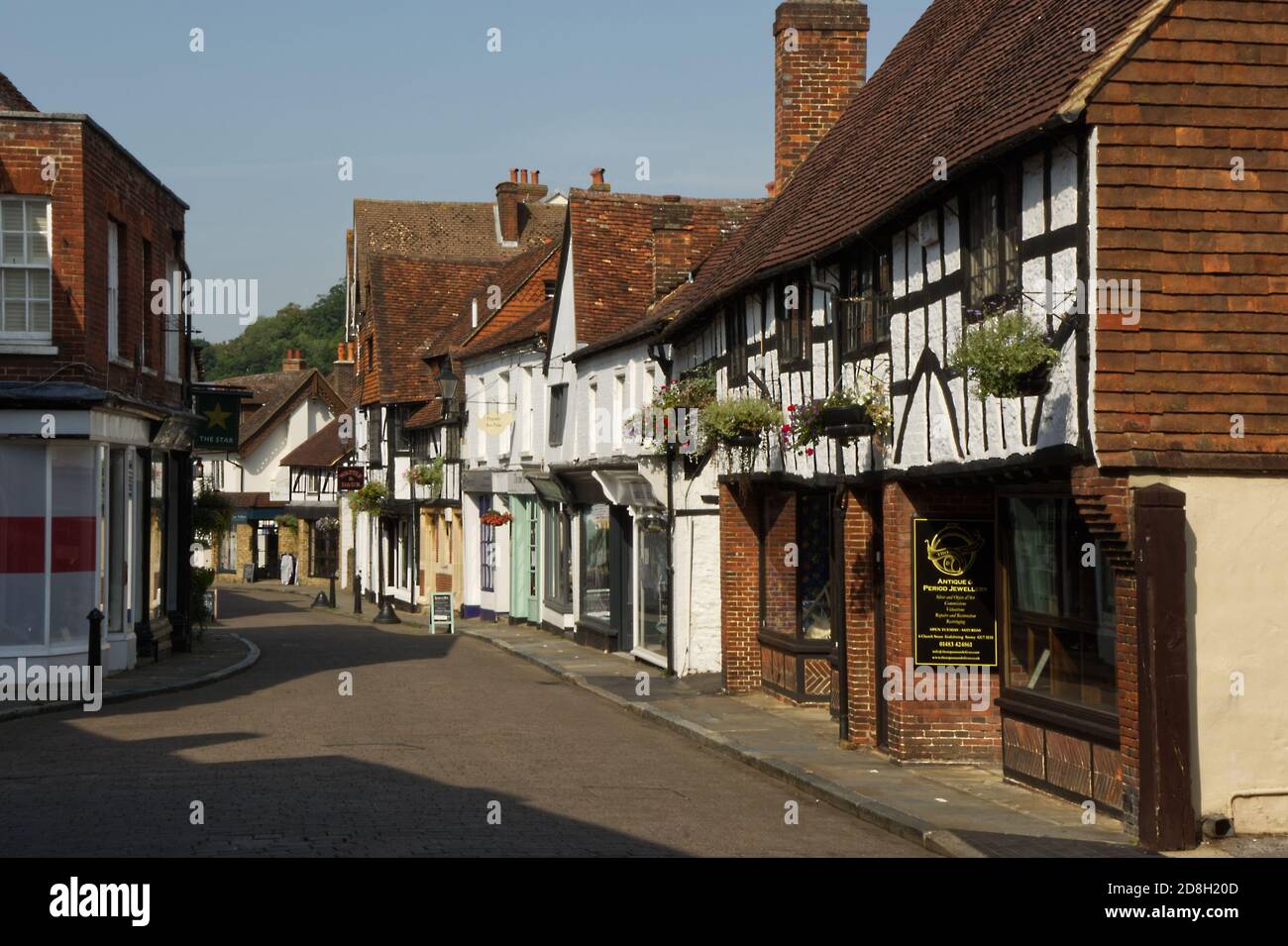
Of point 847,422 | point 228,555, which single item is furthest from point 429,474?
point 228,555

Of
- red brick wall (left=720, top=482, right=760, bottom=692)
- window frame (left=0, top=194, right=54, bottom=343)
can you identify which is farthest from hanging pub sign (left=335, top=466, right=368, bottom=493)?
red brick wall (left=720, top=482, right=760, bottom=692)

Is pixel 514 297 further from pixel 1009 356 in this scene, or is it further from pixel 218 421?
pixel 1009 356

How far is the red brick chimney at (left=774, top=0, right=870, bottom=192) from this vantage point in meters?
23.0

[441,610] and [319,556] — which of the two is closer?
[441,610]

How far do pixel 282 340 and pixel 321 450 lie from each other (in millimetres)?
67777

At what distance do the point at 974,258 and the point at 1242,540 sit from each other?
3.36 metres

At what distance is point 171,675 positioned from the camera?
2383cm

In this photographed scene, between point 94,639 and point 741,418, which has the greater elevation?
point 741,418

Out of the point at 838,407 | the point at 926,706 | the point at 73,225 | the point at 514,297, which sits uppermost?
the point at 514,297

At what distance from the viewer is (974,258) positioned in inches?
523

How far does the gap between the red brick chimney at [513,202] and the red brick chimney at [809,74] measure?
38144 millimetres

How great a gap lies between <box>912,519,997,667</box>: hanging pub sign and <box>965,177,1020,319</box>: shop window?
262 cm

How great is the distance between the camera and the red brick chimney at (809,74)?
2298cm
